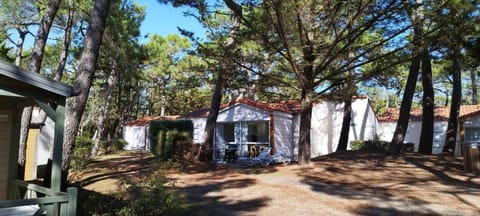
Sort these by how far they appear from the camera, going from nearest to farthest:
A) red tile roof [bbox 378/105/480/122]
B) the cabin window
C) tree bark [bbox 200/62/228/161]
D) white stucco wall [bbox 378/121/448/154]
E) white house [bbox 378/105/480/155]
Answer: tree bark [bbox 200/62/228/161], the cabin window, white house [bbox 378/105/480/155], red tile roof [bbox 378/105/480/122], white stucco wall [bbox 378/121/448/154]

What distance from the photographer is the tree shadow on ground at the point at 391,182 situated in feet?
23.4

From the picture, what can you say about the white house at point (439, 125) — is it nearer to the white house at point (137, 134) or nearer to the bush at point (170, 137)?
the bush at point (170, 137)

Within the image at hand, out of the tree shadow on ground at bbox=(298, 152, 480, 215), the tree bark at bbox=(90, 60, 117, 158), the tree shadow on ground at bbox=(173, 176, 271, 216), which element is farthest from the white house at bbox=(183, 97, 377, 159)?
the tree shadow on ground at bbox=(173, 176, 271, 216)

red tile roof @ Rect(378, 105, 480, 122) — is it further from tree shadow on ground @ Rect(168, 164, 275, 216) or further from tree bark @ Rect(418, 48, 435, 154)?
tree shadow on ground @ Rect(168, 164, 275, 216)

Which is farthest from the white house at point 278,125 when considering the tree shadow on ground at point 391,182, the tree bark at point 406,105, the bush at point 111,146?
the bush at point 111,146

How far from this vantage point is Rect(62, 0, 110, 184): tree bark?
7.68 metres

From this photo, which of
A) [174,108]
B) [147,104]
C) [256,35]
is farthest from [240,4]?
[147,104]

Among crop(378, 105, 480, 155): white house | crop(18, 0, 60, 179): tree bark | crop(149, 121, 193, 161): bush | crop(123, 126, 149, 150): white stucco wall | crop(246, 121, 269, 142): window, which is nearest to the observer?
crop(18, 0, 60, 179): tree bark

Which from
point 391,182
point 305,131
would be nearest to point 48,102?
point 391,182

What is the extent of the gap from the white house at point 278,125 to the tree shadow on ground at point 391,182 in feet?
13.3

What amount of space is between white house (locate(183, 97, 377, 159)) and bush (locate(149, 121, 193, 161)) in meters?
3.16

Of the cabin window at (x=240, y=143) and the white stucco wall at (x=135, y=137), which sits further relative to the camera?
the white stucco wall at (x=135, y=137)

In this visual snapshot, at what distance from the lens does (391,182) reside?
9844mm

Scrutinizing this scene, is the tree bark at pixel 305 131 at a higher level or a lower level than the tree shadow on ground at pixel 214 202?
higher
